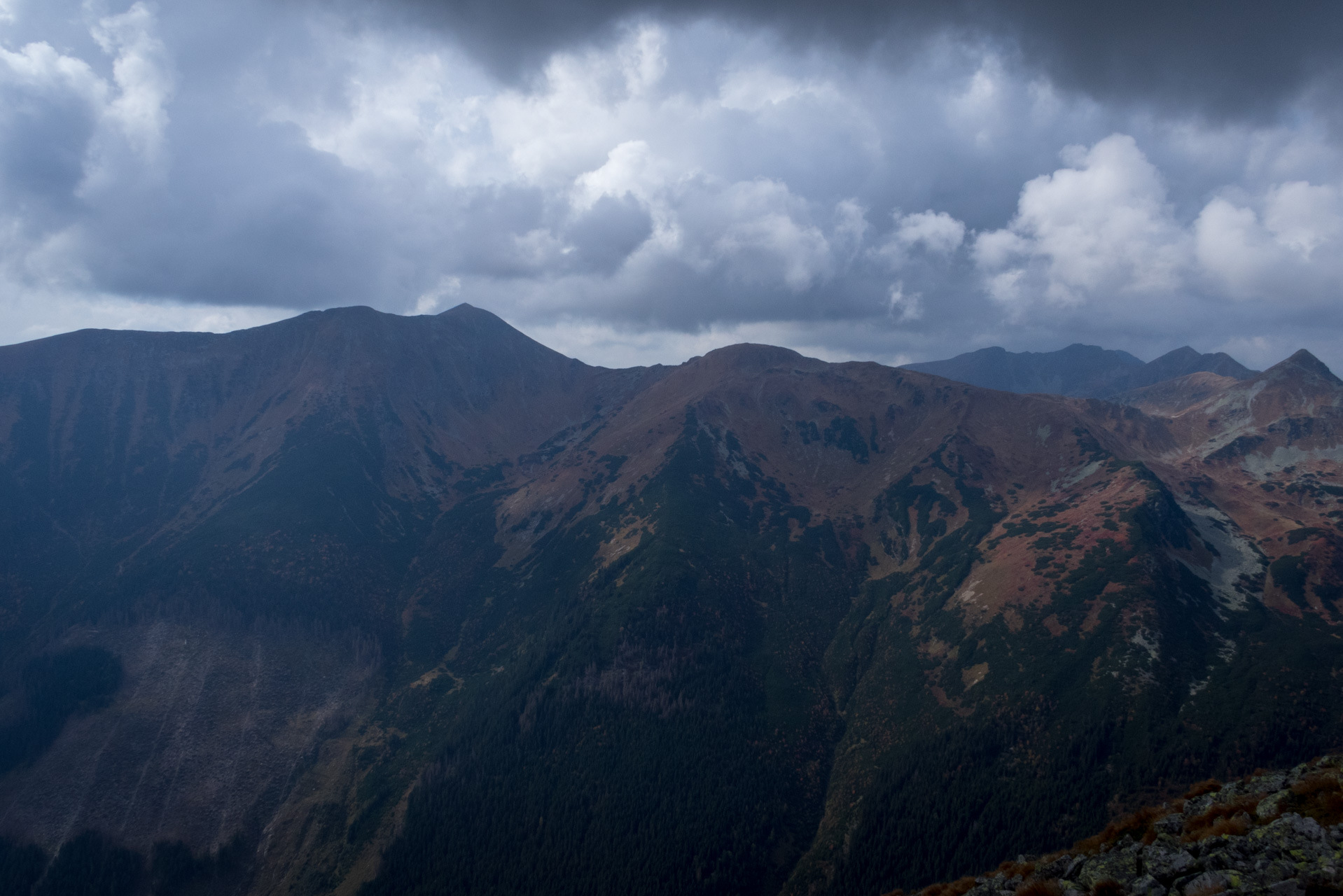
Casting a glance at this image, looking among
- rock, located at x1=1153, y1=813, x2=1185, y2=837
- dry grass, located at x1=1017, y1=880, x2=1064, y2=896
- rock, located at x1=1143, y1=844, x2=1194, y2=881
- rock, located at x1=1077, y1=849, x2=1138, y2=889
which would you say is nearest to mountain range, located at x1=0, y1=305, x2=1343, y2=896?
rock, located at x1=1153, y1=813, x2=1185, y2=837

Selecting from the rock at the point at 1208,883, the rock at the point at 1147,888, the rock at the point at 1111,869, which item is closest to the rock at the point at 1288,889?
the rock at the point at 1208,883

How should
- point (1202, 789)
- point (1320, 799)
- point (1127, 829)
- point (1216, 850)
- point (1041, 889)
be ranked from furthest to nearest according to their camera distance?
point (1202, 789) → point (1127, 829) → point (1041, 889) → point (1320, 799) → point (1216, 850)

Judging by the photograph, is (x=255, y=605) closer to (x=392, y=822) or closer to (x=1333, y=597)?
(x=392, y=822)

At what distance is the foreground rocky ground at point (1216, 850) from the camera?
72.0 feet

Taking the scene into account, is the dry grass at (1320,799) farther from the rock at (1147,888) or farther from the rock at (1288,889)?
the rock at (1147,888)

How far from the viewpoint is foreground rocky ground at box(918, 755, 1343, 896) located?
864 inches

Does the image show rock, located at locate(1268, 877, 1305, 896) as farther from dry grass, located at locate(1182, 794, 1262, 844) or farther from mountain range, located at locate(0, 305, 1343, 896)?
mountain range, located at locate(0, 305, 1343, 896)

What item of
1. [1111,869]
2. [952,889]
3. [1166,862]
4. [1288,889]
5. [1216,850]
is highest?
[1288,889]

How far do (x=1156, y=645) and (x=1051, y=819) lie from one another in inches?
1921

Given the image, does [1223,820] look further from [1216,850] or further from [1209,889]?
[1209,889]

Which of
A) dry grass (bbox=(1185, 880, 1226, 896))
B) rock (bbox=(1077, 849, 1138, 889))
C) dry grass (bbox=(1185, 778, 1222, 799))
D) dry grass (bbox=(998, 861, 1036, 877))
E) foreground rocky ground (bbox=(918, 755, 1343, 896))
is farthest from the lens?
dry grass (bbox=(1185, 778, 1222, 799))

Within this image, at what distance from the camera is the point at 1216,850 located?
24859 millimetres

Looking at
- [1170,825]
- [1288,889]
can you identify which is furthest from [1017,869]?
[1288,889]

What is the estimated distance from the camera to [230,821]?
130500 mm
